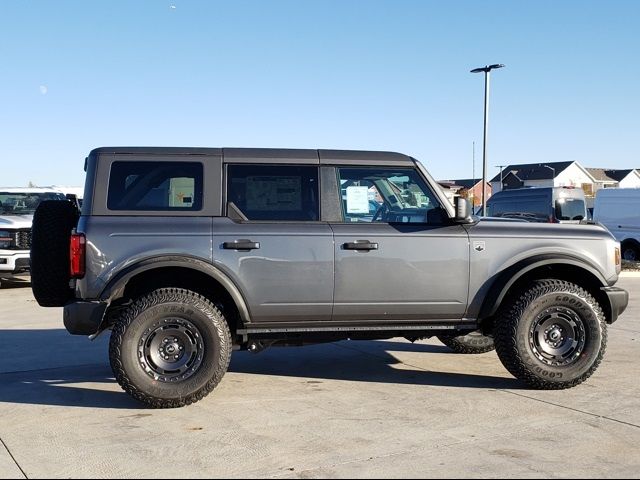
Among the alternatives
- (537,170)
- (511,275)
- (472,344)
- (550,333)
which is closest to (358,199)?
(511,275)

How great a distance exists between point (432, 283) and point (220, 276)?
1.68 metres

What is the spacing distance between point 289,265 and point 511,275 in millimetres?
1818

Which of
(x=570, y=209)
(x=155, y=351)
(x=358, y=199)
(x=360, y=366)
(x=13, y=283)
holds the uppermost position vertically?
(x=358, y=199)

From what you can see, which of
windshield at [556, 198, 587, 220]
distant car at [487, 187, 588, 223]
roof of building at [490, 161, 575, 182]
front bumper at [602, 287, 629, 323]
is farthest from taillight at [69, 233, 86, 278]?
roof of building at [490, 161, 575, 182]

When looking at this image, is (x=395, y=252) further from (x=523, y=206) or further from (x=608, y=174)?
(x=608, y=174)

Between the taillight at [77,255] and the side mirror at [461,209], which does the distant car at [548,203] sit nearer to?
the side mirror at [461,209]

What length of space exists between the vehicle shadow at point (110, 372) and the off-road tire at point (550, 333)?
333mm

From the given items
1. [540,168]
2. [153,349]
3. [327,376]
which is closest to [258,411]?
[153,349]

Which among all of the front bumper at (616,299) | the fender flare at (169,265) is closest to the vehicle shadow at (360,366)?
the front bumper at (616,299)

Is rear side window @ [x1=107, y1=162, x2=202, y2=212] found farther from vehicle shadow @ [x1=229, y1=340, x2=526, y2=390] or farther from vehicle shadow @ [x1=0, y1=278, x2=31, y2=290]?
vehicle shadow @ [x1=0, y1=278, x2=31, y2=290]

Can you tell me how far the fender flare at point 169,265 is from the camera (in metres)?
5.34

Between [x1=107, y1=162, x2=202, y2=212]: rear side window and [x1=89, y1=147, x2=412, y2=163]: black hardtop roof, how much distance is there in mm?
104

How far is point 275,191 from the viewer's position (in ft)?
19.0

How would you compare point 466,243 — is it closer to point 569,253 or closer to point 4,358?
point 569,253
